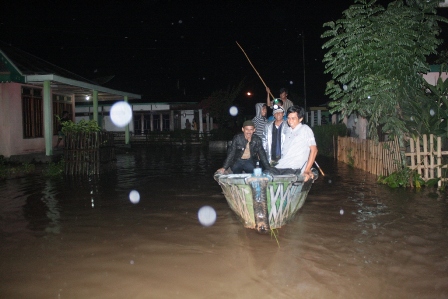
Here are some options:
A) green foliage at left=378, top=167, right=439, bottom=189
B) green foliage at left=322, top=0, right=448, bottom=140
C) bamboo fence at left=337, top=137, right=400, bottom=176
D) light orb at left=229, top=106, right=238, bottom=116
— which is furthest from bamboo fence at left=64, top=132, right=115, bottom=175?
light orb at left=229, top=106, right=238, bottom=116

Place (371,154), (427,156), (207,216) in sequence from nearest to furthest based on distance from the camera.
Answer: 1. (207,216)
2. (427,156)
3. (371,154)

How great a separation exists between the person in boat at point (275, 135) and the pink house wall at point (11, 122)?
39.8ft

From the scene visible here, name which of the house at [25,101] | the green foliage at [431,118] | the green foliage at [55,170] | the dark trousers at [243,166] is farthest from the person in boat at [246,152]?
the house at [25,101]

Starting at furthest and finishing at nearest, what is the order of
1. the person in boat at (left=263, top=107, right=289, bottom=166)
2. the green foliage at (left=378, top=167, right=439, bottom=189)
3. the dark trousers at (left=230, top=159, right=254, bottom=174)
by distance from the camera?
the green foliage at (left=378, top=167, right=439, bottom=189) < the person in boat at (left=263, top=107, right=289, bottom=166) < the dark trousers at (left=230, top=159, right=254, bottom=174)

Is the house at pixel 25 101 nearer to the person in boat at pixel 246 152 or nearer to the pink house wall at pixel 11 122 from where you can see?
the pink house wall at pixel 11 122

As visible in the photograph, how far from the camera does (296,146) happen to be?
6676mm

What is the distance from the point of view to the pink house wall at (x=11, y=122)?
16.1m

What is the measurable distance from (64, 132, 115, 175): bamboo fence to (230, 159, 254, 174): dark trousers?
24.3ft

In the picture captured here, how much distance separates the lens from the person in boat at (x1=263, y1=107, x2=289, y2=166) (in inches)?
312

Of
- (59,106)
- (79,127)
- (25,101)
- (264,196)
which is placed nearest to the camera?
(264,196)

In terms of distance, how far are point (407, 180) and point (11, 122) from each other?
14727mm

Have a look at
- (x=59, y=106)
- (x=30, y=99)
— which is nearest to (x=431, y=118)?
(x=30, y=99)

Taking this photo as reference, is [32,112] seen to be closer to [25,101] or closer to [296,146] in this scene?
[25,101]

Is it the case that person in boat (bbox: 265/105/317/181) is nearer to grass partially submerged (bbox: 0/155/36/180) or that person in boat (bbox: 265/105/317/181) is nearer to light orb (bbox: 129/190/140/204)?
light orb (bbox: 129/190/140/204)
